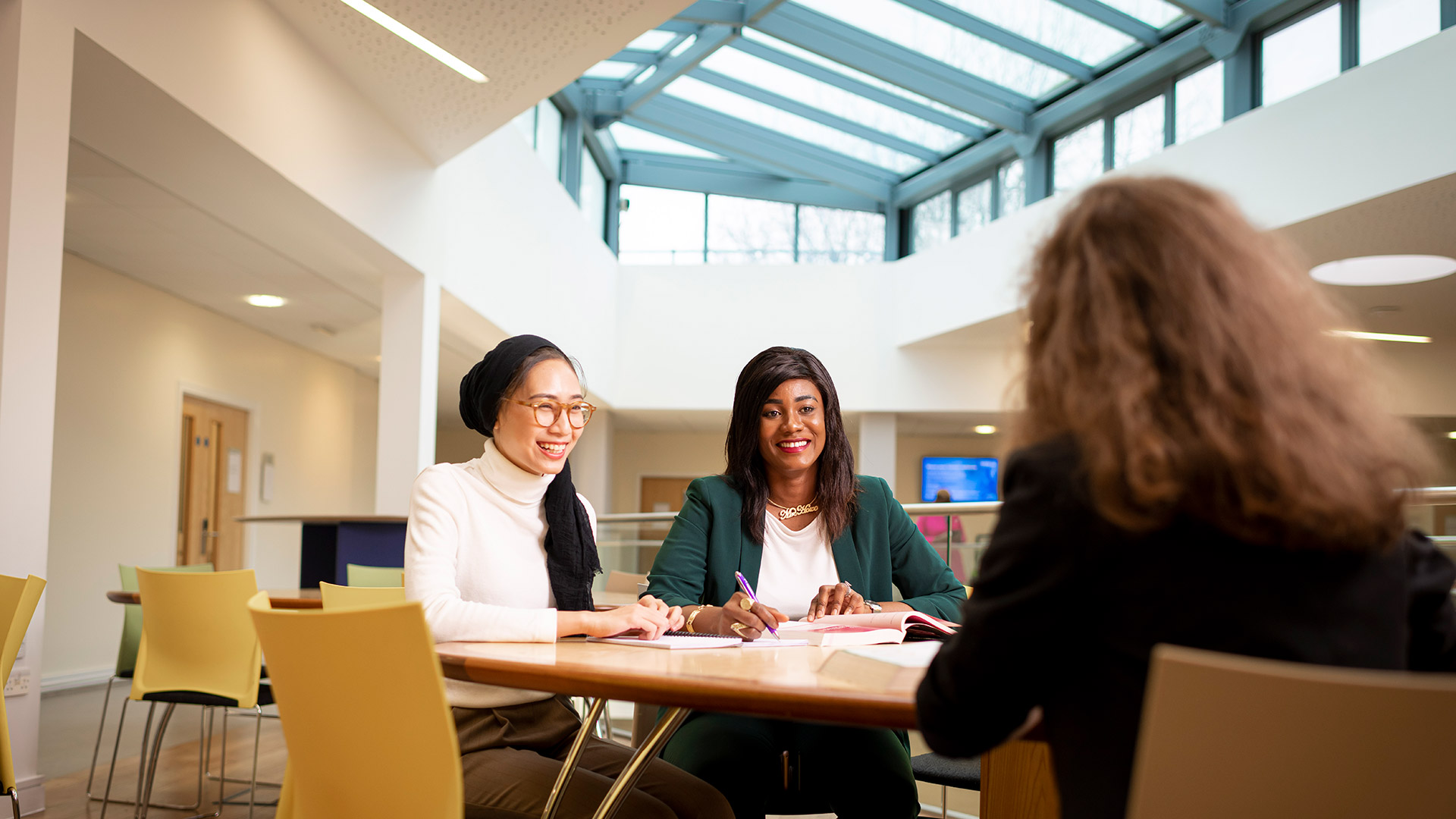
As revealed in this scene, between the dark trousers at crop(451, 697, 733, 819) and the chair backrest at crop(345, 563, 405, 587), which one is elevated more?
the dark trousers at crop(451, 697, 733, 819)

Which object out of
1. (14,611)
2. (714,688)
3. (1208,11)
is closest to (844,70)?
(1208,11)

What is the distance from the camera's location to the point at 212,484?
8.22 m

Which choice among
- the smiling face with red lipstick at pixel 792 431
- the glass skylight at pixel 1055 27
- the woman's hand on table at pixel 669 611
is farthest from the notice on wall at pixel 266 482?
the woman's hand on table at pixel 669 611

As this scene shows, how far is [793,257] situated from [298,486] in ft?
19.6

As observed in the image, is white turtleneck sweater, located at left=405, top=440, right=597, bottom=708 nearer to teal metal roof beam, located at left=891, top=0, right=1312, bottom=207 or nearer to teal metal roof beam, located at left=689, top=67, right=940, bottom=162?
teal metal roof beam, located at left=891, top=0, right=1312, bottom=207

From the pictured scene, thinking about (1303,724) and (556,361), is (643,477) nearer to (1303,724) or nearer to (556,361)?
(556,361)

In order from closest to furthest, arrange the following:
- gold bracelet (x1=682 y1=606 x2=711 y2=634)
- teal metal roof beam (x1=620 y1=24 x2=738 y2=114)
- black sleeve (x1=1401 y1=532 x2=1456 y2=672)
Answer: black sleeve (x1=1401 y1=532 x2=1456 y2=672)
gold bracelet (x1=682 y1=606 x2=711 y2=634)
teal metal roof beam (x1=620 y1=24 x2=738 y2=114)

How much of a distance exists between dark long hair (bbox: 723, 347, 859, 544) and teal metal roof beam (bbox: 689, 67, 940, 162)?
7648 millimetres

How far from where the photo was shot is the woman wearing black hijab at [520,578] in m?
1.49

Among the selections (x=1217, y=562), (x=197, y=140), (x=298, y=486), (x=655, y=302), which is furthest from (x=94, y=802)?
(x=655, y=302)

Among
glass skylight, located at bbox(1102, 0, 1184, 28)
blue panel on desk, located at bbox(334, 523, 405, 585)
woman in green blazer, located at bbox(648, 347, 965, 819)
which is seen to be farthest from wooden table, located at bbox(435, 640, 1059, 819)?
glass skylight, located at bbox(1102, 0, 1184, 28)

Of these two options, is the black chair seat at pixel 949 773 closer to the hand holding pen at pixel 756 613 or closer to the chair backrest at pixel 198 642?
the hand holding pen at pixel 756 613

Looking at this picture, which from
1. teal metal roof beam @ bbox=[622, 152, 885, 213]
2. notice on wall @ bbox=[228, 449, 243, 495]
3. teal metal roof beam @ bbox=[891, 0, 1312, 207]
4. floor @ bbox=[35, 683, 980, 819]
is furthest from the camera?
teal metal roof beam @ bbox=[622, 152, 885, 213]

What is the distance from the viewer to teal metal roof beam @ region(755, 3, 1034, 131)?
26.9ft
